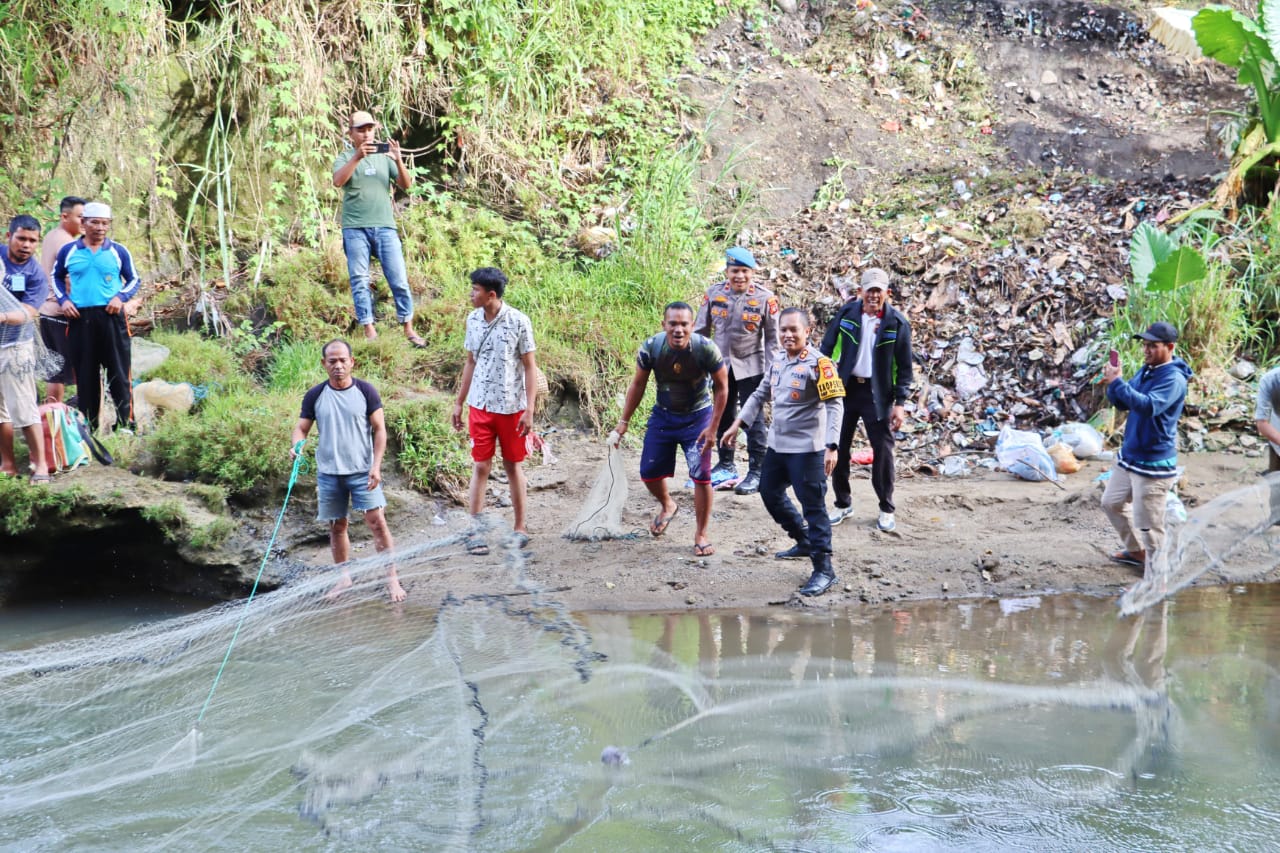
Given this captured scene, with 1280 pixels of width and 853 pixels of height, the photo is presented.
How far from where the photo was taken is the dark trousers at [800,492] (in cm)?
631

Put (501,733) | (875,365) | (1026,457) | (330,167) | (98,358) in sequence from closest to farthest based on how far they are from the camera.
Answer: (501,733) < (875,365) < (98,358) < (1026,457) < (330,167)

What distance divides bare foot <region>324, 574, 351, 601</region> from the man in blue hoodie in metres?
4.52

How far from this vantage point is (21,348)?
21.7 ft

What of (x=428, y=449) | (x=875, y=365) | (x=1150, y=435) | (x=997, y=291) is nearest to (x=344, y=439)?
(x=428, y=449)

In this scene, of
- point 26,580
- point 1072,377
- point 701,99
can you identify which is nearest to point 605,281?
point 701,99

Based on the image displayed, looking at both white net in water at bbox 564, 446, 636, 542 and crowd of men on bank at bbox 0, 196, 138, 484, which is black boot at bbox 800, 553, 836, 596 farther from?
crowd of men on bank at bbox 0, 196, 138, 484

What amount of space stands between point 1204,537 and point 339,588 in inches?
211

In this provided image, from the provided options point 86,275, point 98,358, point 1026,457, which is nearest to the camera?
point 86,275

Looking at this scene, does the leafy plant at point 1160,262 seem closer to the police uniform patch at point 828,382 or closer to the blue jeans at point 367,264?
the police uniform patch at point 828,382

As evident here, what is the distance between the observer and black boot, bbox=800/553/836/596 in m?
6.58

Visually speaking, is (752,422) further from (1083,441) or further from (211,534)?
(211,534)

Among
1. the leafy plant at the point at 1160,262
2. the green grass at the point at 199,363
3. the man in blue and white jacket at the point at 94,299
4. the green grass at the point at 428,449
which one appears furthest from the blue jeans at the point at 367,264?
the leafy plant at the point at 1160,262

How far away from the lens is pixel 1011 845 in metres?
4.10

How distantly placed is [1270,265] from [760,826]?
→ 8182mm
